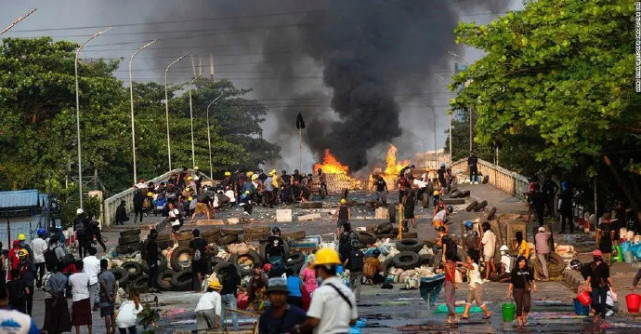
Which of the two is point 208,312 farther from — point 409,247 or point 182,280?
point 409,247

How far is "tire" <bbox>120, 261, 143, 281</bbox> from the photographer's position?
36.4 metres

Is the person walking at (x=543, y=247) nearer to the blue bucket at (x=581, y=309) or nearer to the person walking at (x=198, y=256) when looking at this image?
the blue bucket at (x=581, y=309)

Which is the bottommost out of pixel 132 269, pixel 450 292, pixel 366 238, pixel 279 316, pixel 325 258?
pixel 450 292

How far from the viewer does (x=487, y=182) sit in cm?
6812

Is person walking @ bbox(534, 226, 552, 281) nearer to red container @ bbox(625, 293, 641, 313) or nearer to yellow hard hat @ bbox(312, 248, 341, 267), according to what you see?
red container @ bbox(625, 293, 641, 313)

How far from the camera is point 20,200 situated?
49.9m

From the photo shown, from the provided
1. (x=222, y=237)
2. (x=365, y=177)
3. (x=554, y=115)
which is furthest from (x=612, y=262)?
(x=365, y=177)

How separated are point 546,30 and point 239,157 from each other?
7403 centimetres

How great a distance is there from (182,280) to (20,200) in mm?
15111

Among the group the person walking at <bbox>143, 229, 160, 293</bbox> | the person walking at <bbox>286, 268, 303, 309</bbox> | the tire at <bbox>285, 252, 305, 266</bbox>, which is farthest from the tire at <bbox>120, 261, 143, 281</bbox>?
the person walking at <bbox>286, 268, 303, 309</bbox>

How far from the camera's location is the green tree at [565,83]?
3703 centimetres

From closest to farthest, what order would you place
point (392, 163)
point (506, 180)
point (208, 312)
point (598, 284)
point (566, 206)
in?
point (208, 312), point (598, 284), point (566, 206), point (506, 180), point (392, 163)

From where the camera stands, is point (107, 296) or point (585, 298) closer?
point (107, 296)

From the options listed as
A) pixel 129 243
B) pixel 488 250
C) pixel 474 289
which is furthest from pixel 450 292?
pixel 129 243
